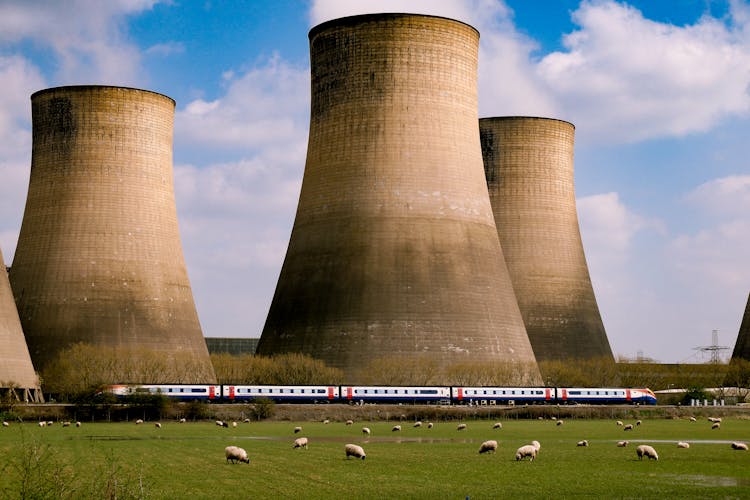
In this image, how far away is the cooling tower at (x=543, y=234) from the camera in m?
62.9

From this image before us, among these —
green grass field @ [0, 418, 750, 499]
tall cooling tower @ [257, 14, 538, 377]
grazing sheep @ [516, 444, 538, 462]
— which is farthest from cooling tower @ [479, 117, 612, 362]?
grazing sheep @ [516, 444, 538, 462]

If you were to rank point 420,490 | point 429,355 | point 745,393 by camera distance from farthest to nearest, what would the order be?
point 745,393
point 429,355
point 420,490

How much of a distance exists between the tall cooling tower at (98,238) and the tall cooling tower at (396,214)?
664 cm

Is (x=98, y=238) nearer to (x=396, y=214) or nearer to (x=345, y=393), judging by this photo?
(x=396, y=214)

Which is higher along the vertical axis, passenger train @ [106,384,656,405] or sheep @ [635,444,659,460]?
passenger train @ [106,384,656,405]

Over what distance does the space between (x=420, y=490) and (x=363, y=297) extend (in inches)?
1318

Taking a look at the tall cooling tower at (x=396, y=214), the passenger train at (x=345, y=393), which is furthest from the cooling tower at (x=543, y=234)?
the passenger train at (x=345, y=393)

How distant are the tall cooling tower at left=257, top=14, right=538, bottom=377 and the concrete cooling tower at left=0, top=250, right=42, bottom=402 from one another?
1083cm

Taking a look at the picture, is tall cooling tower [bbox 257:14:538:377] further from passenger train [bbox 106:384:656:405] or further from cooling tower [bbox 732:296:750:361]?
cooling tower [bbox 732:296:750:361]

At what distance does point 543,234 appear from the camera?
63094 millimetres

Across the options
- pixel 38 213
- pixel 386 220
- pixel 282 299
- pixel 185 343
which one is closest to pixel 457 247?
pixel 386 220

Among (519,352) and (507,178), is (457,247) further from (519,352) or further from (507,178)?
(507,178)

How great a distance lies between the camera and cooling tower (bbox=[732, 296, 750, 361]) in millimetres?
67312

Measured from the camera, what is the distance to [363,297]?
164 ft
